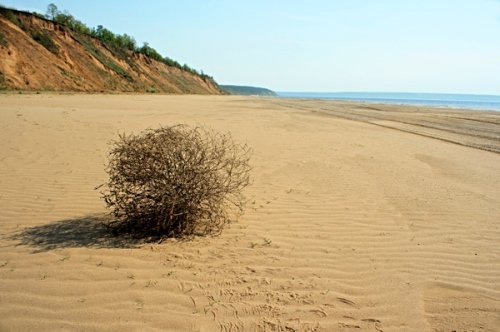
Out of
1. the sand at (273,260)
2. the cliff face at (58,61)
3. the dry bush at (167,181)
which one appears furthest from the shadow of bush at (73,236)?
the cliff face at (58,61)

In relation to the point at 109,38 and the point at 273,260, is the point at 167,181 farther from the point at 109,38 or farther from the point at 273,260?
the point at 109,38

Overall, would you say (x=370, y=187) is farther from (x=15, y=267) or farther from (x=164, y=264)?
(x=15, y=267)

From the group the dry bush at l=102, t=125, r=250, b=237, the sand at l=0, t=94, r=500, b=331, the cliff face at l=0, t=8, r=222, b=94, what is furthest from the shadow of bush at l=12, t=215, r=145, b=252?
the cliff face at l=0, t=8, r=222, b=94

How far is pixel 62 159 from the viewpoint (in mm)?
8234

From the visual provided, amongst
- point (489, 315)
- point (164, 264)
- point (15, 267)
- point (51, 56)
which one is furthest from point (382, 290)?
point (51, 56)

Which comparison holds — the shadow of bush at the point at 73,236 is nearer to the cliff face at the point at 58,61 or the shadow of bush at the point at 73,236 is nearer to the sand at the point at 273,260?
the sand at the point at 273,260

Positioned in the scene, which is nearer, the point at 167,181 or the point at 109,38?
the point at 167,181

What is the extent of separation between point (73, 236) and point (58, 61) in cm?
3649

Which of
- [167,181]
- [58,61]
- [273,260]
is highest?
[58,61]

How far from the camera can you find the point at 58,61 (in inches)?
1406

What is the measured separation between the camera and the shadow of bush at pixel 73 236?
13.8 ft

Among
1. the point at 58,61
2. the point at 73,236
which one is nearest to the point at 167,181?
the point at 73,236

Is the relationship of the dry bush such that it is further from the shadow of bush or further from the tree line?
the tree line

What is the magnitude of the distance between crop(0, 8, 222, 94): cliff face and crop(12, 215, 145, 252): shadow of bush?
87.5 ft
